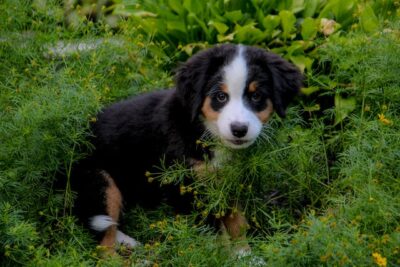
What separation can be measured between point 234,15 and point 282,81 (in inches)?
70.2

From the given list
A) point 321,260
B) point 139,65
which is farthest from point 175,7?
point 321,260

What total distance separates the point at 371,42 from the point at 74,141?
7.24 ft

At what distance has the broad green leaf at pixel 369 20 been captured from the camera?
6061mm

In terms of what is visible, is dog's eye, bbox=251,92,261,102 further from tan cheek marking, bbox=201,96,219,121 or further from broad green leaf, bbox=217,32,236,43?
broad green leaf, bbox=217,32,236,43

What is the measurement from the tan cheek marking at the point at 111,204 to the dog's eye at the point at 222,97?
3.58ft

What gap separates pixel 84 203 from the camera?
5246mm

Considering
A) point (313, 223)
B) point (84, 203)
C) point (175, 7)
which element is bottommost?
point (84, 203)

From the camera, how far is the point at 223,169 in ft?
15.7

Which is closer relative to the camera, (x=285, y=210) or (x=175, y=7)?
(x=285, y=210)

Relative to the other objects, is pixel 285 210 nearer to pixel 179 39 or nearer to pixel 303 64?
pixel 303 64

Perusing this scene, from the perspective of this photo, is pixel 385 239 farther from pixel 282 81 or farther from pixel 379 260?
pixel 282 81

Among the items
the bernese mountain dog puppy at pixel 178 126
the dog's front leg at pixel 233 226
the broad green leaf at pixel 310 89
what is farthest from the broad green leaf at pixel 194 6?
the dog's front leg at pixel 233 226

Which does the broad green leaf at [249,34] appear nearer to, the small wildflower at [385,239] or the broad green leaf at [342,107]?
the broad green leaf at [342,107]

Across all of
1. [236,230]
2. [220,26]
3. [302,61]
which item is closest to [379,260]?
[236,230]
